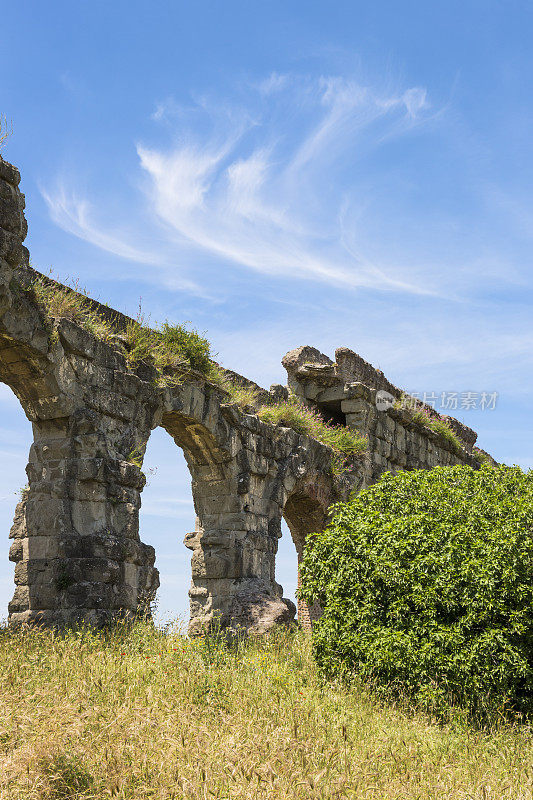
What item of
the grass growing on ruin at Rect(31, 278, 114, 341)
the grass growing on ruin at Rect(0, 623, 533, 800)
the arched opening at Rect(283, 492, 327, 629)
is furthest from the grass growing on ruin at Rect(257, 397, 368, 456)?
the grass growing on ruin at Rect(0, 623, 533, 800)

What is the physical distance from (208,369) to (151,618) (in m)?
3.66

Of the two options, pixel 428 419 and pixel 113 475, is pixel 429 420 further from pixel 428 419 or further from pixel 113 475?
pixel 113 475

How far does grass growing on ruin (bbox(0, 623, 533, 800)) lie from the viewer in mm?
4238

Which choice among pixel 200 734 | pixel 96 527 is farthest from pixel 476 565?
pixel 96 527

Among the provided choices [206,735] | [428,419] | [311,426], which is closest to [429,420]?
[428,419]

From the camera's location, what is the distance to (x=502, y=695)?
7.07m

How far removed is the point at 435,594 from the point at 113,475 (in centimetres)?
374

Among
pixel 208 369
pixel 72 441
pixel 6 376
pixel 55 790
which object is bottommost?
pixel 55 790

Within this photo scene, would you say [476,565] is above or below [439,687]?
above

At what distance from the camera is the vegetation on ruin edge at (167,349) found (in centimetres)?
885

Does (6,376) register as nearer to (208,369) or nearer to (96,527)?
(96,527)

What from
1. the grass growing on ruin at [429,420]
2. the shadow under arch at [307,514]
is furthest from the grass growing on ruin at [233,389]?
the grass growing on ruin at [429,420]

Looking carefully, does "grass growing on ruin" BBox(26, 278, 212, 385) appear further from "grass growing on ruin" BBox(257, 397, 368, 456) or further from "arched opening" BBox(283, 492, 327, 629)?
"arched opening" BBox(283, 492, 327, 629)

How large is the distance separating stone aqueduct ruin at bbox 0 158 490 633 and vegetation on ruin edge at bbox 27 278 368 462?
0.17 m
